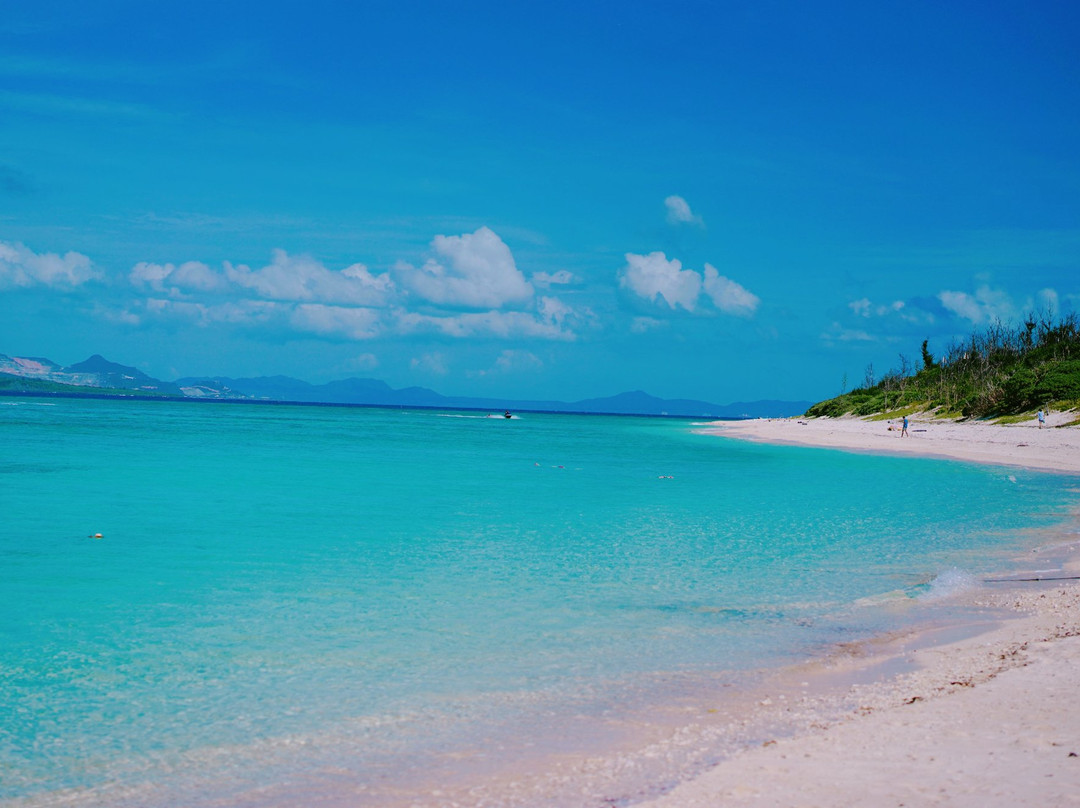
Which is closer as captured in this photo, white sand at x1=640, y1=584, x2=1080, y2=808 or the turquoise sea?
white sand at x1=640, y1=584, x2=1080, y2=808

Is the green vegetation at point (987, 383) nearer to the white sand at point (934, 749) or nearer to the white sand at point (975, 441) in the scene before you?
the white sand at point (975, 441)

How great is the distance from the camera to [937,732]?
631 cm

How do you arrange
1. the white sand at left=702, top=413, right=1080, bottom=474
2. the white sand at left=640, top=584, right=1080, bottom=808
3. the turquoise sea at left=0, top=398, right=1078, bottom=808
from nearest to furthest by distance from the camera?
the white sand at left=640, top=584, right=1080, bottom=808
the turquoise sea at left=0, top=398, right=1078, bottom=808
the white sand at left=702, top=413, right=1080, bottom=474

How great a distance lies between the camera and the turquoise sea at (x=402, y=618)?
6.63 m

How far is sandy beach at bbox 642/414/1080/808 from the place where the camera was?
17.3ft

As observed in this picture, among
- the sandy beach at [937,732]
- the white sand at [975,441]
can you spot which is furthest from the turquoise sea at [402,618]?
the white sand at [975,441]

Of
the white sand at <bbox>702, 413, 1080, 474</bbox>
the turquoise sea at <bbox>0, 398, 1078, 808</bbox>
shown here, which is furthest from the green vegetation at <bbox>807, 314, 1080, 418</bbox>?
the turquoise sea at <bbox>0, 398, 1078, 808</bbox>

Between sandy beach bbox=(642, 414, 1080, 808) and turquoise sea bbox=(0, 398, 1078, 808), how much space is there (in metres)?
0.74

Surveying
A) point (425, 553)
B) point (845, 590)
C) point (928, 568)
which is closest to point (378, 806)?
point (845, 590)

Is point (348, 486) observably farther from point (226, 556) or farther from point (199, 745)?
point (199, 745)

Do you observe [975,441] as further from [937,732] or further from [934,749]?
[934,749]

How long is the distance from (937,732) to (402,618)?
22.6 ft

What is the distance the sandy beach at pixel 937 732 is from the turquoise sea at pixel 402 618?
74cm

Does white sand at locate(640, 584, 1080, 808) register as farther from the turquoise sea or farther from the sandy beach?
the turquoise sea
